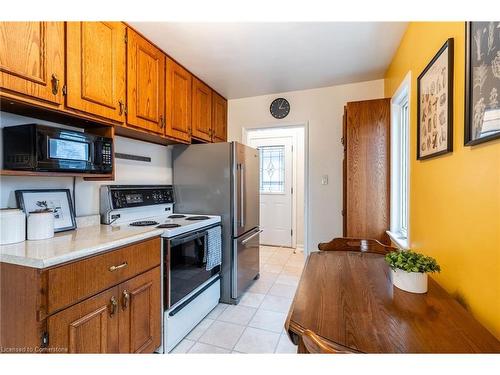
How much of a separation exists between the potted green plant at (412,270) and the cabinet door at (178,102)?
1.93 m

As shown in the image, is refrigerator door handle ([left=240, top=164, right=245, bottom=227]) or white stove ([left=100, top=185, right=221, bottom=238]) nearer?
white stove ([left=100, top=185, right=221, bottom=238])

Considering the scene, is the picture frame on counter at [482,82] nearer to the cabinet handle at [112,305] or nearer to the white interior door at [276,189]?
the cabinet handle at [112,305]

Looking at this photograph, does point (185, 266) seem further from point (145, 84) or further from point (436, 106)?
point (436, 106)

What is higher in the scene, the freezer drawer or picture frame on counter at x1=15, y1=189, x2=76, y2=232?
picture frame on counter at x1=15, y1=189, x2=76, y2=232

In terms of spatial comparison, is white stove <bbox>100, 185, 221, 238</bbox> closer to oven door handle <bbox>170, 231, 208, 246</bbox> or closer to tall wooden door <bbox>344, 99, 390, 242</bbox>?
oven door handle <bbox>170, 231, 208, 246</bbox>

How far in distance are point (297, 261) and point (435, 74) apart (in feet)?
9.86

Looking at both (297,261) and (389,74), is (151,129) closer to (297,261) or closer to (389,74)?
(389,74)

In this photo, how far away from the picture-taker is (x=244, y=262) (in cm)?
257

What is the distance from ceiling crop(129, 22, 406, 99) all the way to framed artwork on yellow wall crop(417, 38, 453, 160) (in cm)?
68

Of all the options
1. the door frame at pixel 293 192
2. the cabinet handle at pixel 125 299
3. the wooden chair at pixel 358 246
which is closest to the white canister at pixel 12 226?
the cabinet handle at pixel 125 299

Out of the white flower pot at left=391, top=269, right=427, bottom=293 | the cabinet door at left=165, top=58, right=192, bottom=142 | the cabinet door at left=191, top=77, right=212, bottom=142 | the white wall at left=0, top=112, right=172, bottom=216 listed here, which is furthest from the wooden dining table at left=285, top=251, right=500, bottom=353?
the cabinet door at left=191, top=77, right=212, bottom=142

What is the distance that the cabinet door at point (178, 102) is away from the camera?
2168 mm

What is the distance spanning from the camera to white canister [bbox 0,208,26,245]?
1.20 meters
